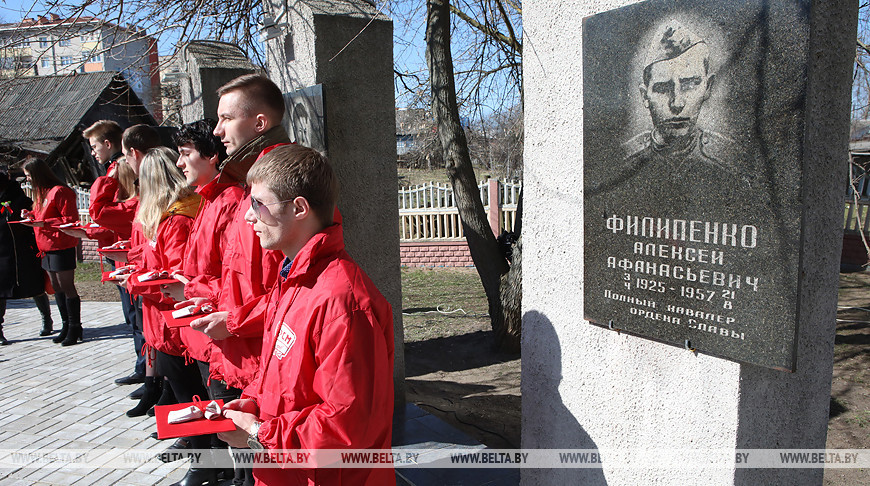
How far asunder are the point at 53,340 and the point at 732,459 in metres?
7.38

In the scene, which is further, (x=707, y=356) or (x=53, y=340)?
(x=53, y=340)

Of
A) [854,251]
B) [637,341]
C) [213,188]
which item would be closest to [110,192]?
[213,188]

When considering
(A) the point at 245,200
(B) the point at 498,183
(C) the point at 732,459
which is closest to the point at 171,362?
(A) the point at 245,200

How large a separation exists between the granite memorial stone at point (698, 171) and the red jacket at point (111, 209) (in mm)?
4282

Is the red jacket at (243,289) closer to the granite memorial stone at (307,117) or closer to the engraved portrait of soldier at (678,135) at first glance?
the granite memorial stone at (307,117)

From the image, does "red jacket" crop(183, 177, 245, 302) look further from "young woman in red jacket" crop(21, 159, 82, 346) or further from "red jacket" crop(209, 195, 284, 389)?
"young woman in red jacket" crop(21, 159, 82, 346)

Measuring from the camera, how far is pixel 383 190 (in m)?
4.04

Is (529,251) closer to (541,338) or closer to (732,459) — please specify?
(541,338)

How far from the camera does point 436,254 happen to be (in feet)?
42.1

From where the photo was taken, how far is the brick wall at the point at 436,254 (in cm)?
1268

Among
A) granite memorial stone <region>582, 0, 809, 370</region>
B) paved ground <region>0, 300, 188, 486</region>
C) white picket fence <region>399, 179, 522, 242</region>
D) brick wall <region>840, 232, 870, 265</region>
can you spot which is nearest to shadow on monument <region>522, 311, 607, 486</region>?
granite memorial stone <region>582, 0, 809, 370</region>

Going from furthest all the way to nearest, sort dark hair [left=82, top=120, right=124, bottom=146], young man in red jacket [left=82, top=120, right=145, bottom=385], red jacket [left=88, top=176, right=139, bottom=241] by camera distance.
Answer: dark hair [left=82, top=120, right=124, bottom=146], young man in red jacket [left=82, top=120, right=145, bottom=385], red jacket [left=88, top=176, right=139, bottom=241]

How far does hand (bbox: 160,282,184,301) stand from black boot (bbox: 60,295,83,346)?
430 cm

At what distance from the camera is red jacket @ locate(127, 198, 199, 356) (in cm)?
343
